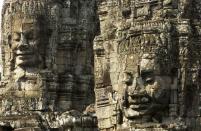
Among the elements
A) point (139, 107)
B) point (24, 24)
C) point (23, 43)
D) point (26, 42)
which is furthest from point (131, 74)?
point (24, 24)

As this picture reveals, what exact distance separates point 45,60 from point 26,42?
1.21m

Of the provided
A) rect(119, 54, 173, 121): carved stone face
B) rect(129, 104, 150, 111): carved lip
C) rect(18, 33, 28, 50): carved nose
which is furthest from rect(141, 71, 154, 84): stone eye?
rect(18, 33, 28, 50): carved nose

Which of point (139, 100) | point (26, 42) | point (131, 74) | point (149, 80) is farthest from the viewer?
point (26, 42)

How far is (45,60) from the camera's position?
3616 cm

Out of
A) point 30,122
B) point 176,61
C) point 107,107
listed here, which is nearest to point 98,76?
point 107,107

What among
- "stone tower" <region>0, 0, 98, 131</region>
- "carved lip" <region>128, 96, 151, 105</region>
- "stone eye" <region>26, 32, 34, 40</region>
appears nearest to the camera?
"carved lip" <region>128, 96, 151, 105</region>

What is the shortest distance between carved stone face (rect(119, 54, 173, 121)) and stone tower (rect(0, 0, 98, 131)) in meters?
9.58

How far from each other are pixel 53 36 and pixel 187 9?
11386 millimetres

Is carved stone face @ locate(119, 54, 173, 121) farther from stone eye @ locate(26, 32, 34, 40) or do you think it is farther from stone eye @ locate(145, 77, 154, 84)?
stone eye @ locate(26, 32, 34, 40)

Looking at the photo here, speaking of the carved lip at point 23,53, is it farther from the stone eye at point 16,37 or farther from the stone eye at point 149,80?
the stone eye at point 149,80

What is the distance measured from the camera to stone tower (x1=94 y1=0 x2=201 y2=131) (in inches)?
971

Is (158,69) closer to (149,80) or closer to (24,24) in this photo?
(149,80)

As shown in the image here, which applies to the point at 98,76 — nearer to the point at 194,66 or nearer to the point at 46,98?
the point at 194,66

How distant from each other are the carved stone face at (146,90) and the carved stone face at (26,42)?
10953mm
